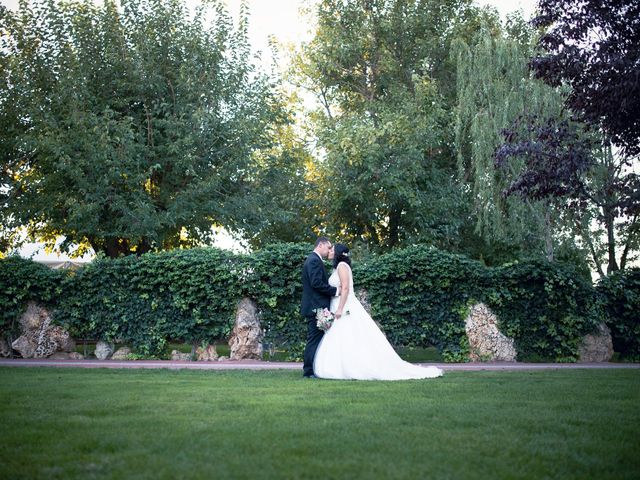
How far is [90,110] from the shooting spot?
69.5ft

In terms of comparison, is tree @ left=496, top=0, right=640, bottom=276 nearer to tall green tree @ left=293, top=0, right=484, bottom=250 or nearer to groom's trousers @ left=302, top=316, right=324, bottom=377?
groom's trousers @ left=302, top=316, right=324, bottom=377

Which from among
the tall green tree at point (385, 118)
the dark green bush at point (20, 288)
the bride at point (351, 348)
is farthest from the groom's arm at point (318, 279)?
the tall green tree at point (385, 118)

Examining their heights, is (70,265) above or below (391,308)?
above

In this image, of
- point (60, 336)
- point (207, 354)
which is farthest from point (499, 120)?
point (60, 336)

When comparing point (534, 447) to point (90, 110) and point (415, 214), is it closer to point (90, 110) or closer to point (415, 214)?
point (90, 110)

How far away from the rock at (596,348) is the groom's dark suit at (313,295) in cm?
740

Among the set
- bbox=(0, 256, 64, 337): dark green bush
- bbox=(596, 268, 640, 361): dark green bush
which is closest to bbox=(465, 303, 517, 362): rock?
bbox=(596, 268, 640, 361): dark green bush

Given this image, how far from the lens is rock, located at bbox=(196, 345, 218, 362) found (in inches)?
636

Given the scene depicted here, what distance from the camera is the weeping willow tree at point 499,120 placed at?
25.8 metres

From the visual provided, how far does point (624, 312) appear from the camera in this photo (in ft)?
53.0

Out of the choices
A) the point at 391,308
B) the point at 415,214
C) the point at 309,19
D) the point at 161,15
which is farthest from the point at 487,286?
the point at 309,19

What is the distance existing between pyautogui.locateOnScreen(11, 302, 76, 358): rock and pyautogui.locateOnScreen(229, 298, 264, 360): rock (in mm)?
4105

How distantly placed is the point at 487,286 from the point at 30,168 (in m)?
15.8

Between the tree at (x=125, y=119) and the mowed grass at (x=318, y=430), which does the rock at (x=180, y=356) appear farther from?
the mowed grass at (x=318, y=430)
